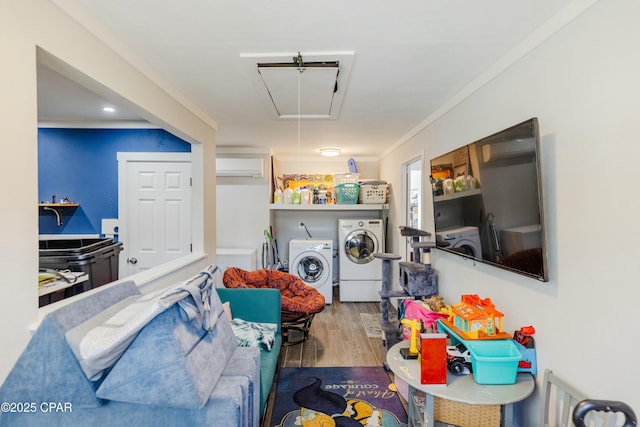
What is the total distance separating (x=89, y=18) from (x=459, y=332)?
2.38 meters

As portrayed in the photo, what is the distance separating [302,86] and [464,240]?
1.52 meters

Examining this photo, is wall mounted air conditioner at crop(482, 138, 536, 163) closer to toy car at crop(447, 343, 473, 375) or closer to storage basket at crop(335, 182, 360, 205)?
toy car at crop(447, 343, 473, 375)

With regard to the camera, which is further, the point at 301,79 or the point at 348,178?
the point at 348,178

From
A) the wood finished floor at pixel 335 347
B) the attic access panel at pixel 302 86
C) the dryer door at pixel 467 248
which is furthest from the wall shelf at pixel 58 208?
the dryer door at pixel 467 248

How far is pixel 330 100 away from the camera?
8.04 feet

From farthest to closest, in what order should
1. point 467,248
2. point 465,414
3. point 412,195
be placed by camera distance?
point 412,195, point 467,248, point 465,414

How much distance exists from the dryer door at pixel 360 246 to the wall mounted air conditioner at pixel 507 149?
9.49 ft

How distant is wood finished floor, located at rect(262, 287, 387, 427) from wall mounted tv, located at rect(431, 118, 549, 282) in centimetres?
136

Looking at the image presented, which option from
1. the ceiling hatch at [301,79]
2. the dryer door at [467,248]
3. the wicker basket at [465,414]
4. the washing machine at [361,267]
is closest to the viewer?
the wicker basket at [465,414]

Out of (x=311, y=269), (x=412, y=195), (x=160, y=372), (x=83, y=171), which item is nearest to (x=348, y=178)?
(x=412, y=195)

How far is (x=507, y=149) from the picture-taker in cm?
153

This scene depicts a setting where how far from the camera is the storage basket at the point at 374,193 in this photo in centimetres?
458

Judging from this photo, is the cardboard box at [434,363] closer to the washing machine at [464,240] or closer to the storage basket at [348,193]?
the washing machine at [464,240]

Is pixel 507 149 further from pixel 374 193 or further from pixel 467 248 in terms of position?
pixel 374 193
